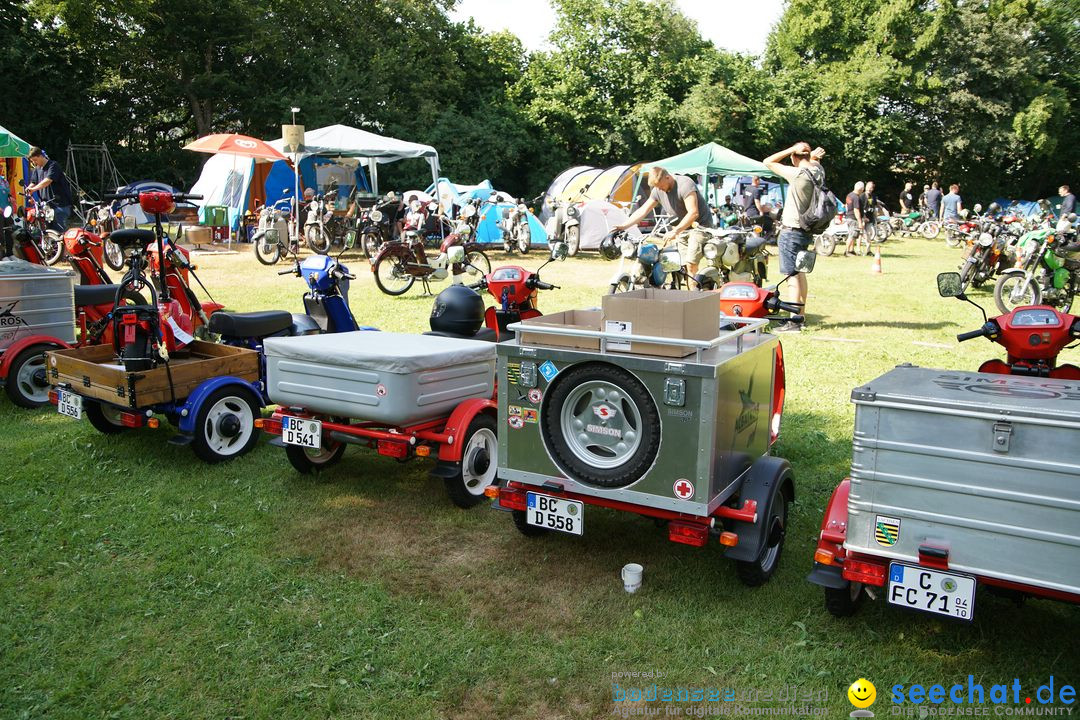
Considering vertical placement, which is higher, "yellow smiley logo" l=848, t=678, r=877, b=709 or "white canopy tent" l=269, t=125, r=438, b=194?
"white canopy tent" l=269, t=125, r=438, b=194

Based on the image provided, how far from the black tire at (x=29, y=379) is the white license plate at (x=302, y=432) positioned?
2.66m

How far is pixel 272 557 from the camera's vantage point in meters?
3.60

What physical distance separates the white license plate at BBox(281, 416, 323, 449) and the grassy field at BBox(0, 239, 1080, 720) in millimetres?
354

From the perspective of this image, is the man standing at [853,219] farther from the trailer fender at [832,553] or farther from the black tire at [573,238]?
the trailer fender at [832,553]

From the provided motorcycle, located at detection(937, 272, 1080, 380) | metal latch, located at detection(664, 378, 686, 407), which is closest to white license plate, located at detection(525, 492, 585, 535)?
metal latch, located at detection(664, 378, 686, 407)

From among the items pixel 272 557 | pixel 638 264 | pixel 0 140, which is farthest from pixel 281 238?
pixel 272 557

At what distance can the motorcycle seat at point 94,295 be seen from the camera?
646cm

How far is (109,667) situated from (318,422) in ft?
4.96

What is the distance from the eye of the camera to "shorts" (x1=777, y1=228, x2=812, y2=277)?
26.9 ft

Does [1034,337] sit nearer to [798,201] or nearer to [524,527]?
[524,527]

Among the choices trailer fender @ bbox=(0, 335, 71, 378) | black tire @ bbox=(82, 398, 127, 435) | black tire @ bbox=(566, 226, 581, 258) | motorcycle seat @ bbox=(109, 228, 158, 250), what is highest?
black tire @ bbox=(566, 226, 581, 258)

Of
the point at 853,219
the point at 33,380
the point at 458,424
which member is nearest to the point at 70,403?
the point at 33,380

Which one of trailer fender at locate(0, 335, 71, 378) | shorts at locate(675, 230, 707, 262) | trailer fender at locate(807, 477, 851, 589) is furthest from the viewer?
shorts at locate(675, 230, 707, 262)

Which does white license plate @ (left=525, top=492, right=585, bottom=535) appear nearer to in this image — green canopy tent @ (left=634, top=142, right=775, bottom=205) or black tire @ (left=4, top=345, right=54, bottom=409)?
black tire @ (left=4, top=345, right=54, bottom=409)
